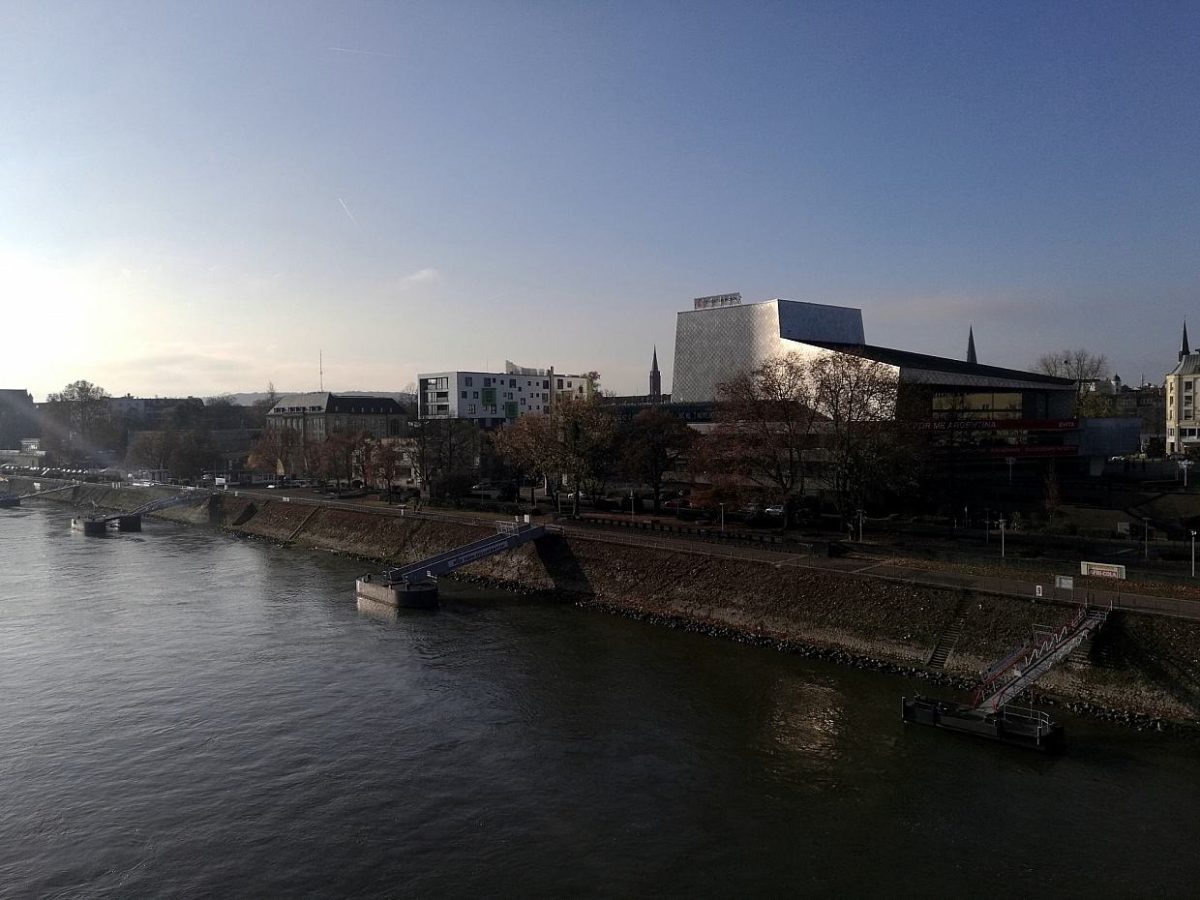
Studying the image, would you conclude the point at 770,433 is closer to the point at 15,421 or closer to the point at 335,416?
the point at 335,416

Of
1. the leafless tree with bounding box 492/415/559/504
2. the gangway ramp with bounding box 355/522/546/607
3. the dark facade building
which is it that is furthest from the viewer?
the dark facade building

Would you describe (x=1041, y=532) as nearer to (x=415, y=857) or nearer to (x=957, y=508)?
(x=957, y=508)

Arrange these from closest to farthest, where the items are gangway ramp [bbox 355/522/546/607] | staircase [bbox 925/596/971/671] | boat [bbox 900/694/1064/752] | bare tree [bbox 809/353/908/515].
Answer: boat [bbox 900/694/1064/752] < staircase [bbox 925/596/971/671] < gangway ramp [bbox 355/522/546/607] < bare tree [bbox 809/353/908/515]

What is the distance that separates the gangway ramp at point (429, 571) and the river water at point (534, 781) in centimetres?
677

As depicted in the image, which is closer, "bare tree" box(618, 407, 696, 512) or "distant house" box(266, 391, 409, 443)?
"bare tree" box(618, 407, 696, 512)

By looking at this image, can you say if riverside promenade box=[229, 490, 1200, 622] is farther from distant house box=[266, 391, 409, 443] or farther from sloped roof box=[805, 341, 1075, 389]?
distant house box=[266, 391, 409, 443]

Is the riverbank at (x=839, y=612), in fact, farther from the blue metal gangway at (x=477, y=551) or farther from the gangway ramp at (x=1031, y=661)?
the blue metal gangway at (x=477, y=551)

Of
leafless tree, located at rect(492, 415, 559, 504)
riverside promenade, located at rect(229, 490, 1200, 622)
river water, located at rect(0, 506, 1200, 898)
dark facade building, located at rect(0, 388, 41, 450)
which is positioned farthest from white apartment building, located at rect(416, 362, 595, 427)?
dark facade building, located at rect(0, 388, 41, 450)

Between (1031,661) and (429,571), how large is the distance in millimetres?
33646

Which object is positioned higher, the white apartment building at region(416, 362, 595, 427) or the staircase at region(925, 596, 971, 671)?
the white apartment building at region(416, 362, 595, 427)

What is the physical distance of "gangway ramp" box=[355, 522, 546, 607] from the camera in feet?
145

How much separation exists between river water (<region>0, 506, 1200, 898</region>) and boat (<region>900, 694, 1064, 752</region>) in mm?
443

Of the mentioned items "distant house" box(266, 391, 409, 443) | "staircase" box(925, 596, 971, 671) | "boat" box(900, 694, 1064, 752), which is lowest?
"boat" box(900, 694, 1064, 752)

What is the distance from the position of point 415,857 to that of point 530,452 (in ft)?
152
